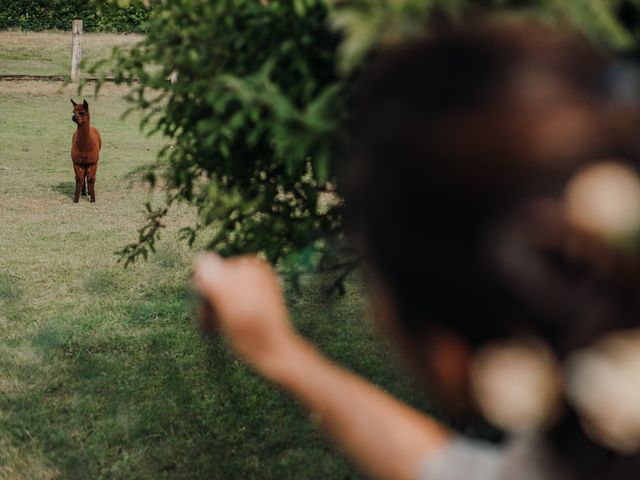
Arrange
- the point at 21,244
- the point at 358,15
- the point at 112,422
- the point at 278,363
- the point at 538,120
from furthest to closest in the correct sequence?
the point at 21,244
the point at 112,422
the point at 358,15
the point at 278,363
the point at 538,120

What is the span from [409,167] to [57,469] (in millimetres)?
3524

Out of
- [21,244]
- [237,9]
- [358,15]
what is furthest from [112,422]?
[21,244]

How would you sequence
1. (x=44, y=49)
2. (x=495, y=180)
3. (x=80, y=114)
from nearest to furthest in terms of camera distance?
1. (x=495, y=180)
2. (x=80, y=114)
3. (x=44, y=49)

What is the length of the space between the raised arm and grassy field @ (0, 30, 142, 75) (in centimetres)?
2185

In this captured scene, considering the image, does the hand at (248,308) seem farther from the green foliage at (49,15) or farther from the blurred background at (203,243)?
the green foliage at (49,15)

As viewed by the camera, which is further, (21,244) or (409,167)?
(21,244)

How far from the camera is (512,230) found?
0.56 m

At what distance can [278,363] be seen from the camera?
102 cm

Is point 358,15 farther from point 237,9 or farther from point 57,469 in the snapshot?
point 57,469

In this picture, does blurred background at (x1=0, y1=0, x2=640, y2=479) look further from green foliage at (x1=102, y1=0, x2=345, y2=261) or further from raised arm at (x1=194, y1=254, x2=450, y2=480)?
raised arm at (x1=194, y1=254, x2=450, y2=480)

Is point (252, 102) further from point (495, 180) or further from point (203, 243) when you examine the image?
point (203, 243)

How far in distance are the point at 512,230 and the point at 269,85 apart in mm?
1361

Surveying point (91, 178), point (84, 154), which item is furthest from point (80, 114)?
point (91, 178)

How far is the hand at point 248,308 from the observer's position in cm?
98
